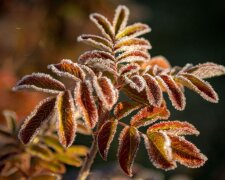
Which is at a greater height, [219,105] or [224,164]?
[219,105]

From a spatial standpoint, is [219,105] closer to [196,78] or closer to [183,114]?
[183,114]

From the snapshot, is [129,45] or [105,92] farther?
[129,45]

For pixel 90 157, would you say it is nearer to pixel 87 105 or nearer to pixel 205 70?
pixel 87 105

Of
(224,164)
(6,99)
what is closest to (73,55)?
(6,99)

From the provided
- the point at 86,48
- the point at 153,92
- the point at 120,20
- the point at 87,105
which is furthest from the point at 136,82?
the point at 86,48

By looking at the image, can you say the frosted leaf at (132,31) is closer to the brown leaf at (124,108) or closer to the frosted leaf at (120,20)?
the frosted leaf at (120,20)

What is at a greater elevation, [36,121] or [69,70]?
[69,70]
